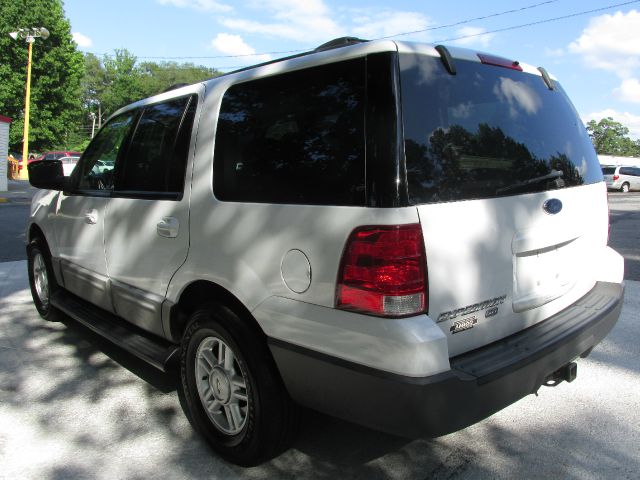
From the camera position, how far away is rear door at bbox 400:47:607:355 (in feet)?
6.80

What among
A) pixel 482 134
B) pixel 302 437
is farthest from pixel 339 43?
pixel 302 437

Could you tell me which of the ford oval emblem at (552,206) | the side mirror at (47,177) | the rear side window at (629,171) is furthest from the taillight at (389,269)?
the rear side window at (629,171)

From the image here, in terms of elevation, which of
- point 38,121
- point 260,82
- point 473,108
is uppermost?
point 38,121

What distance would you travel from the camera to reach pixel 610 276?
3.15m

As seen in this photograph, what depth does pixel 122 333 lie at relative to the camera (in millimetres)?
3400

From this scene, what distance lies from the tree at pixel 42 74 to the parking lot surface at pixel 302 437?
3410 cm

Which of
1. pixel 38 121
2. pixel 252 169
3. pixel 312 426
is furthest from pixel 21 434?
pixel 38 121

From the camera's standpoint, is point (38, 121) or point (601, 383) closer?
point (601, 383)

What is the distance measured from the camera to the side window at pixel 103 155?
12.1 feet

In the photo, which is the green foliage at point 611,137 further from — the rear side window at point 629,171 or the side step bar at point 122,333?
the side step bar at point 122,333

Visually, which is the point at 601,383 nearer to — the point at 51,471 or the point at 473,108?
the point at 473,108

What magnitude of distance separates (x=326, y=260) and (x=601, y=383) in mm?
2525

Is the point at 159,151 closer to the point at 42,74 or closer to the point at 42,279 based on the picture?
the point at 42,279

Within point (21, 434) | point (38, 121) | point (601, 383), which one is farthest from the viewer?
point (38, 121)
